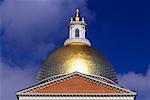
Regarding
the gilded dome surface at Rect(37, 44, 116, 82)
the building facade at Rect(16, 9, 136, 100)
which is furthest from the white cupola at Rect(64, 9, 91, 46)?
the gilded dome surface at Rect(37, 44, 116, 82)

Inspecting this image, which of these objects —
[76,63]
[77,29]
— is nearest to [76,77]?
[76,63]

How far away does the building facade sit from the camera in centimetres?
5500

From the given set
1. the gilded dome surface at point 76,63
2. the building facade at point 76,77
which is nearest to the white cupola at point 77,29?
the building facade at point 76,77

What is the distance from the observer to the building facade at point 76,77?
2165 inches

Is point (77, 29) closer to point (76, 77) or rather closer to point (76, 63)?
point (76, 63)

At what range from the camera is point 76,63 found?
194 feet

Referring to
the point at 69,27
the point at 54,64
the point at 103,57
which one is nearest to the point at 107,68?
the point at 103,57

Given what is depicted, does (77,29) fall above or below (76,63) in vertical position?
above

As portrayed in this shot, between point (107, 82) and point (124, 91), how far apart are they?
11.7 ft

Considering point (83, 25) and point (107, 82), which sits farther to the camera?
point (83, 25)

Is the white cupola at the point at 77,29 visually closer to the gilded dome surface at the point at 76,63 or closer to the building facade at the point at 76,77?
the building facade at the point at 76,77

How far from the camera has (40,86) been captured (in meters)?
55.6

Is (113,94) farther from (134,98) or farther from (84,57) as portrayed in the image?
(84,57)

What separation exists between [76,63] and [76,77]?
258 cm
